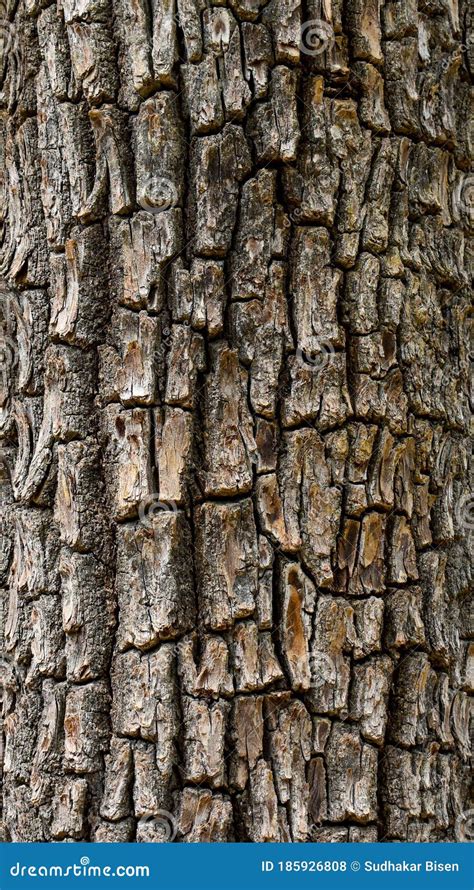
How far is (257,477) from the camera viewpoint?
155cm

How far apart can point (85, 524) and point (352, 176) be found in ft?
2.74

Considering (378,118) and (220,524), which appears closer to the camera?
(220,524)

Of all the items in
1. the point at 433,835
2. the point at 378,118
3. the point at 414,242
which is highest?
the point at 378,118

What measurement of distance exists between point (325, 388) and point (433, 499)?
0.35m

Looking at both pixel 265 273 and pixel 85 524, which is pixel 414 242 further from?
pixel 85 524

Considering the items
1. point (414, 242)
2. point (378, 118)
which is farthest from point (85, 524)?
point (378, 118)

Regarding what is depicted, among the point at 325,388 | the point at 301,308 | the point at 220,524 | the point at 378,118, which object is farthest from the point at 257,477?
the point at 378,118

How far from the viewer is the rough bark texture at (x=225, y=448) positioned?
1530 millimetres

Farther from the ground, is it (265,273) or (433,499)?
(265,273)

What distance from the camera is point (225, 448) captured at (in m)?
1.55

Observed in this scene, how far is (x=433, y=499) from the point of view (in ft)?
5.68

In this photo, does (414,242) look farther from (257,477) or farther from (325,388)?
(257,477)

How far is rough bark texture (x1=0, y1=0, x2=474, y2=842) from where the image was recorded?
1.53 meters

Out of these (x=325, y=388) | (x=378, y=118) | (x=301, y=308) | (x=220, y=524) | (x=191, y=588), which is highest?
(x=378, y=118)
